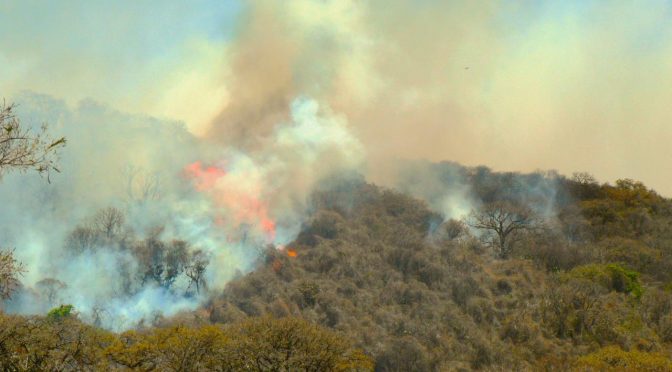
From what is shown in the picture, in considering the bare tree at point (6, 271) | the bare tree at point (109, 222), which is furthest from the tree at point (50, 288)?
the bare tree at point (6, 271)

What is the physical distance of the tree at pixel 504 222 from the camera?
125 metres

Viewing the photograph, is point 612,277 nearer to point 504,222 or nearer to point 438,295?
point 438,295

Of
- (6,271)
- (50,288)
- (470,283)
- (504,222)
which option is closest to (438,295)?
(470,283)

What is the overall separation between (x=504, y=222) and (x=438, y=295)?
1444 inches

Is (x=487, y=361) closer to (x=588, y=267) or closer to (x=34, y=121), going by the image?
(x=588, y=267)

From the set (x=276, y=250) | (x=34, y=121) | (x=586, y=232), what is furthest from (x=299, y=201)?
(x=34, y=121)

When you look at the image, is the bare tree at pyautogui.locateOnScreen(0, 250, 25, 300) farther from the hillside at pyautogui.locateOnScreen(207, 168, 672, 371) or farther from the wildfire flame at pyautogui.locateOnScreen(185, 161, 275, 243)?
the wildfire flame at pyautogui.locateOnScreen(185, 161, 275, 243)

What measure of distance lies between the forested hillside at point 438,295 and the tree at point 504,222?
42 centimetres

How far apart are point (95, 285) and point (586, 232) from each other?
105 meters

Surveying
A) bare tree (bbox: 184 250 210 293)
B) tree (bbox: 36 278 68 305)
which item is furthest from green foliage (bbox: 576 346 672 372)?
tree (bbox: 36 278 68 305)

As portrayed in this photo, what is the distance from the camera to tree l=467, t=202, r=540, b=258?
125062mm

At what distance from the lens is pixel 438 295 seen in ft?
332

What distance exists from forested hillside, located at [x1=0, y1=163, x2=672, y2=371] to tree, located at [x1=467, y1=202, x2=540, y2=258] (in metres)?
0.42

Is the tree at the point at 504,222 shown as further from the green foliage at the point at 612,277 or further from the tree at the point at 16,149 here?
the tree at the point at 16,149
